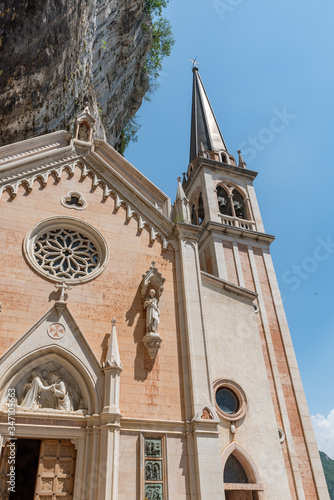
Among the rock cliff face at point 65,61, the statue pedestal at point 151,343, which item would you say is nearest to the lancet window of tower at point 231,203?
the rock cliff face at point 65,61

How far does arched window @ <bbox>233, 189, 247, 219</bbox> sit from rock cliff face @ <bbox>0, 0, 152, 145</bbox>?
8.76 metres

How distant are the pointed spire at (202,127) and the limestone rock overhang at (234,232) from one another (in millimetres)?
7790

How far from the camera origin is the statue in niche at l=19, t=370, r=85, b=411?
36.0 ft

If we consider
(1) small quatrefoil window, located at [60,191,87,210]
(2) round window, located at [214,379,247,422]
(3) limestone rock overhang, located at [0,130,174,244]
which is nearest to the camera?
(2) round window, located at [214,379,247,422]

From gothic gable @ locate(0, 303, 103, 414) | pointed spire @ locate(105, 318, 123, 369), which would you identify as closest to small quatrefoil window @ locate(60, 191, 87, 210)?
gothic gable @ locate(0, 303, 103, 414)

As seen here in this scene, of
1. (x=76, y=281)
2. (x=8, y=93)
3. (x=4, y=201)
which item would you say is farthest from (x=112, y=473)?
(x=8, y=93)

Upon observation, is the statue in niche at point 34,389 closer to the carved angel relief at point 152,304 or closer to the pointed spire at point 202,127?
the carved angel relief at point 152,304

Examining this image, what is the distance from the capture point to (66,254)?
14086mm

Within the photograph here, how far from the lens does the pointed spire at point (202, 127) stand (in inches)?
1169

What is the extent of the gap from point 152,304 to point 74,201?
5042mm

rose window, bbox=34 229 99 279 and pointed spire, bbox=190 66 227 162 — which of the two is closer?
rose window, bbox=34 229 99 279

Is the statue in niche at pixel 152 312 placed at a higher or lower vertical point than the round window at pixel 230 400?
higher

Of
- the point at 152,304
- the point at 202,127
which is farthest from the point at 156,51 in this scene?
the point at 152,304

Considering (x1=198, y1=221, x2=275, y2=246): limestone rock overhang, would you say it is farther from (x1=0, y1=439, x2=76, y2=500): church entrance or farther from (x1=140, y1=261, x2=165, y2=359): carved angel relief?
(x1=0, y1=439, x2=76, y2=500): church entrance
